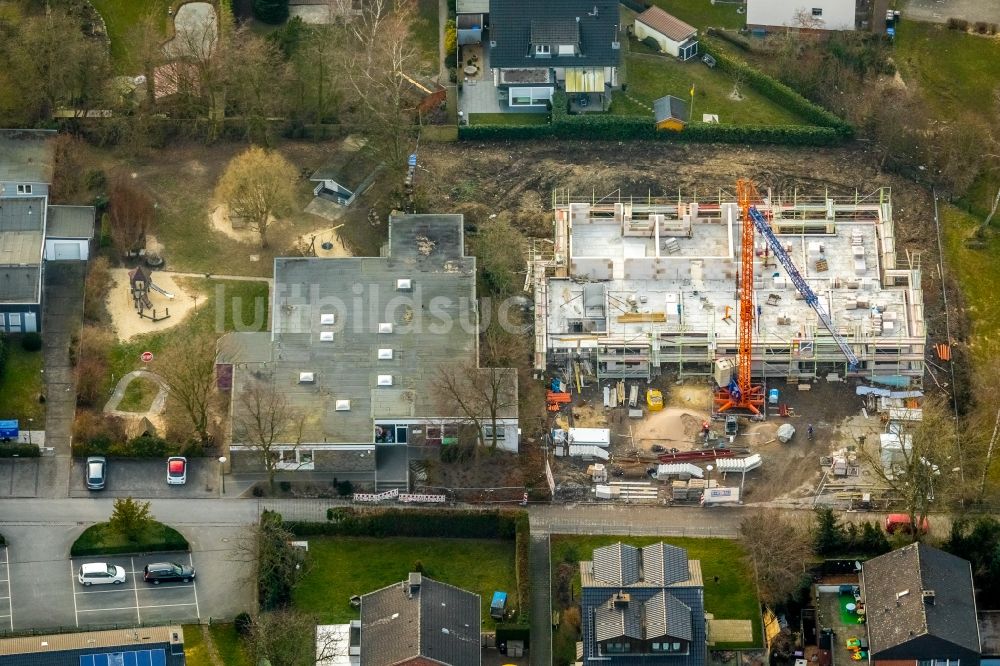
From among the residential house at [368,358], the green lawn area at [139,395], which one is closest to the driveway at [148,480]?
the residential house at [368,358]

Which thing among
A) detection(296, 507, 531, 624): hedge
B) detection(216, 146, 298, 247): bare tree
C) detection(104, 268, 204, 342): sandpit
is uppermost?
detection(216, 146, 298, 247): bare tree

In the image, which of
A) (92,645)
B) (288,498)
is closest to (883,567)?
(288,498)

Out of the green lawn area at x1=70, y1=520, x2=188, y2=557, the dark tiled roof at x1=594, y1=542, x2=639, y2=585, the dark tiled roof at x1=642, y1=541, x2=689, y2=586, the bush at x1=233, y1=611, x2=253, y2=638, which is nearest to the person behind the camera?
the dark tiled roof at x1=642, y1=541, x2=689, y2=586

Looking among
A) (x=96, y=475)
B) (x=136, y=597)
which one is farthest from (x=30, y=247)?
(x=136, y=597)

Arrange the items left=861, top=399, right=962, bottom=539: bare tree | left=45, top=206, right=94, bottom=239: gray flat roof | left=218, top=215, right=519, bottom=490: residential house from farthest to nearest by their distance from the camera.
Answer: left=45, top=206, right=94, bottom=239: gray flat roof
left=218, top=215, right=519, bottom=490: residential house
left=861, top=399, right=962, bottom=539: bare tree

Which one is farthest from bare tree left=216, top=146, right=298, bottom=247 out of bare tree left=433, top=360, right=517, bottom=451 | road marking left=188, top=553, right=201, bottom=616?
road marking left=188, top=553, right=201, bottom=616

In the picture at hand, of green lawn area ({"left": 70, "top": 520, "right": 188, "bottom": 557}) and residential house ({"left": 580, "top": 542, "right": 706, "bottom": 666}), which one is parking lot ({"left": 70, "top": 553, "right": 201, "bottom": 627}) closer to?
green lawn area ({"left": 70, "top": 520, "right": 188, "bottom": 557})

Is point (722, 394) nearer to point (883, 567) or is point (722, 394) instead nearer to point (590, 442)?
point (590, 442)
